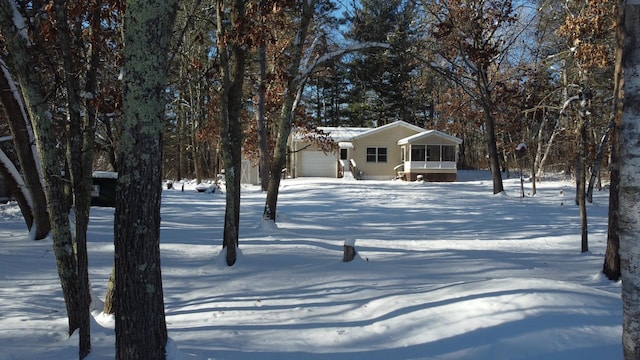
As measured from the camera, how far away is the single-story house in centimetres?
2967

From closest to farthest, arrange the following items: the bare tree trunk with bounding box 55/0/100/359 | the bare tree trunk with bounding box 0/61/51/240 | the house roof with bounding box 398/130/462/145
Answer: the bare tree trunk with bounding box 55/0/100/359
the bare tree trunk with bounding box 0/61/51/240
the house roof with bounding box 398/130/462/145

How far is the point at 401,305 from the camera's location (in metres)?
4.98

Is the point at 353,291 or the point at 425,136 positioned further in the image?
the point at 425,136

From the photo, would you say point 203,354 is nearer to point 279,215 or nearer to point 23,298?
point 23,298

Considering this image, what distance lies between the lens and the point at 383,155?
31797 millimetres

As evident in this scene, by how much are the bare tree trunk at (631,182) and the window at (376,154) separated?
2883 centimetres

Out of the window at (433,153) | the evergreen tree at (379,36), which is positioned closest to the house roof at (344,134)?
the window at (433,153)

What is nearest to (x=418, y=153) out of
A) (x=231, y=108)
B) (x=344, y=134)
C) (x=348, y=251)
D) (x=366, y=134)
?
(x=366, y=134)

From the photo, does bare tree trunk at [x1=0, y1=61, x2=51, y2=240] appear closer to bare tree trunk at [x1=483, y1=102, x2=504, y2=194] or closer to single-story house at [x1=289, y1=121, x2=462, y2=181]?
bare tree trunk at [x1=483, y1=102, x2=504, y2=194]

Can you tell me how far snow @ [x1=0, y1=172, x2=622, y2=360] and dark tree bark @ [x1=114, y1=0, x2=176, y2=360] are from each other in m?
0.36

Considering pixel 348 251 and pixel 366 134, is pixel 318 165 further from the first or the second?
pixel 348 251

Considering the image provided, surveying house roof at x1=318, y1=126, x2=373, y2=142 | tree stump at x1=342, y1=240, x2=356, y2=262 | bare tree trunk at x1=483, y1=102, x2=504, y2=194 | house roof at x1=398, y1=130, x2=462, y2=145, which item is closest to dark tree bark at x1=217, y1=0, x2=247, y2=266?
tree stump at x1=342, y1=240, x2=356, y2=262

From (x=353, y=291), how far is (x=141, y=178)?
3.56 meters

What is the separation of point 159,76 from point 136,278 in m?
1.40
